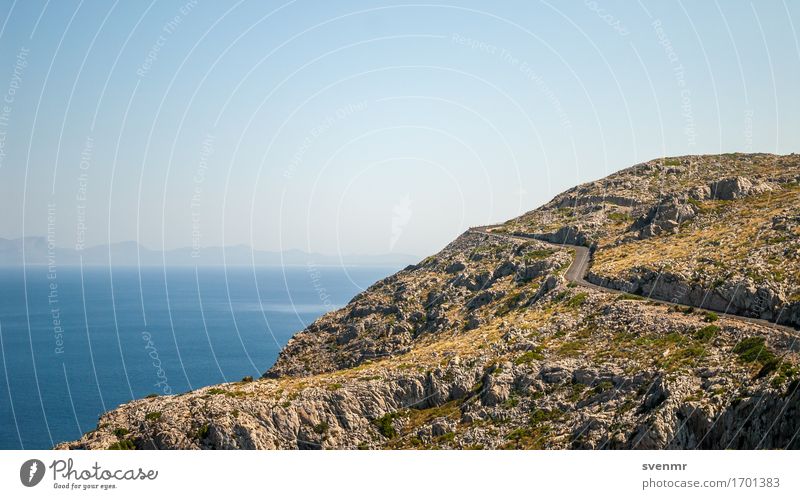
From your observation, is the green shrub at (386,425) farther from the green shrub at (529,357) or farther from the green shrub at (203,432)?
the green shrub at (203,432)

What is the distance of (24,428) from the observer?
484 feet

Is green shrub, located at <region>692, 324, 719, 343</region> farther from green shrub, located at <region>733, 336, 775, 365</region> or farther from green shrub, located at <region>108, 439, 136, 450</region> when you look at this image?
green shrub, located at <region>108, 439, 136, 450</region>

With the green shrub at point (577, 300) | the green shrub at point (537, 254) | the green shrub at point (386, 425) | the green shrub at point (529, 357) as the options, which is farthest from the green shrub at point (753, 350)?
the green shrub at point (537, 254)
